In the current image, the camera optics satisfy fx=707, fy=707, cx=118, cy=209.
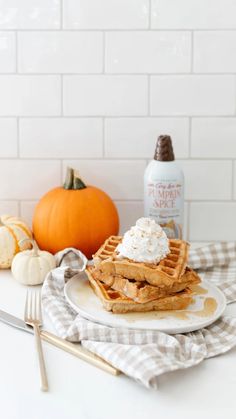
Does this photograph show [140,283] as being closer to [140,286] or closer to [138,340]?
[140,286]

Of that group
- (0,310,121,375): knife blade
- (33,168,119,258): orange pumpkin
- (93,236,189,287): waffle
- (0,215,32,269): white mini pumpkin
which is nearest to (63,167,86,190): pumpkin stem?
(33,168,119,258): orange pumpkin

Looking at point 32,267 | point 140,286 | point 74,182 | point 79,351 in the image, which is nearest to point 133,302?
point 140,286

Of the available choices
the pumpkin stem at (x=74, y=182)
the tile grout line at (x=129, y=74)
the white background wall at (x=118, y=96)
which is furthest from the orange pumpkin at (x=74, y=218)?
the tile grout line at (x=129, y=74)

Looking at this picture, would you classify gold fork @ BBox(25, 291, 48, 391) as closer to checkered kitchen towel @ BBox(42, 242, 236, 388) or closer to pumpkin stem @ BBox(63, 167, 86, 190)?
checkered kitchen towel @ BBox(42, 242, 236, 388)

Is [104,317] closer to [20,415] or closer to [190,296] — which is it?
[190,296]

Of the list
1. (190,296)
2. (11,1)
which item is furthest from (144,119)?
(190,296)

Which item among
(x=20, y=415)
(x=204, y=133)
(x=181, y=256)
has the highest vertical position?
(x=204, y=133)

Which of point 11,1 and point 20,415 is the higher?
point 11,1
